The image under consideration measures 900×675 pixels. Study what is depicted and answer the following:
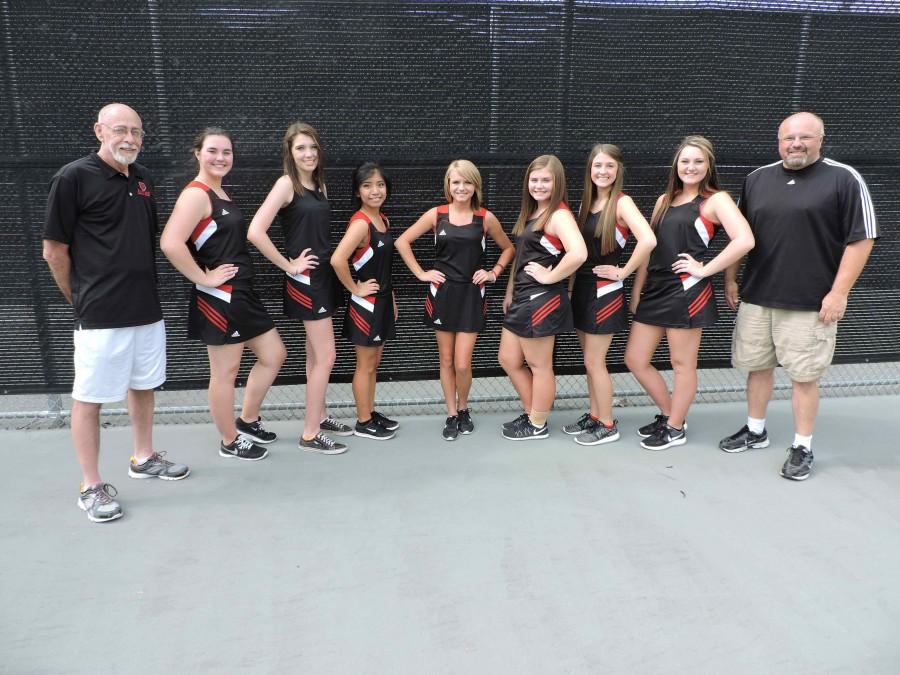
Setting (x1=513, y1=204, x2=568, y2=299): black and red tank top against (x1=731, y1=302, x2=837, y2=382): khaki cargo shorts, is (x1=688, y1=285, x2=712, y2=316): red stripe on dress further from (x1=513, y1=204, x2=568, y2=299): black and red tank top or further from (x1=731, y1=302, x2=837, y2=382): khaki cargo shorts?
(x1=513, y1=204, x2=568, y2=299): black and red tank top

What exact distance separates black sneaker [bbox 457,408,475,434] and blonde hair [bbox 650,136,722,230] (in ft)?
4.97

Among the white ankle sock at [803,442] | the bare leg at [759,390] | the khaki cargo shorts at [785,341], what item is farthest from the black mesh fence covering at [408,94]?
the white ankle sock at [803,442]

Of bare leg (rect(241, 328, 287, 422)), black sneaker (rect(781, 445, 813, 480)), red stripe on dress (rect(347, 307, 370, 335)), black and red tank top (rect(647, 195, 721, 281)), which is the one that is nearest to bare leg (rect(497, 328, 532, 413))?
red stripe on dress (rect(347, 307, 370, 335))

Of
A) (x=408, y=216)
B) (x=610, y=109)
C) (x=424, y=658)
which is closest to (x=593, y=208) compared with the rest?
(x=610, y=109)

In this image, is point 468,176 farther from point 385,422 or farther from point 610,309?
point 385,422

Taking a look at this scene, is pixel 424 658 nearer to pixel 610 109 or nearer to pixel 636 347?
pixel 636 347

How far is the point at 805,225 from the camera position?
3.05 meters

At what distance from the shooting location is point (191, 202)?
2881 millimetres

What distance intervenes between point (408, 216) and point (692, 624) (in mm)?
2640

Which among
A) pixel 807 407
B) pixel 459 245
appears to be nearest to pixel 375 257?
pixel 459 245

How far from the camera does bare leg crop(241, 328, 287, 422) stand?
3.35 meters

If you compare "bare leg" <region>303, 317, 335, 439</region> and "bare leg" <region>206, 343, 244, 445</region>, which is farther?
"bare leg" <region>303, 317, 335, 439</region>

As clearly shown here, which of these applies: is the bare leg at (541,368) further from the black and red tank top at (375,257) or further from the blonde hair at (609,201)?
the black and red tank top at (375,257)

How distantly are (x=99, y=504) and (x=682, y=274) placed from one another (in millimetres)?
3028
